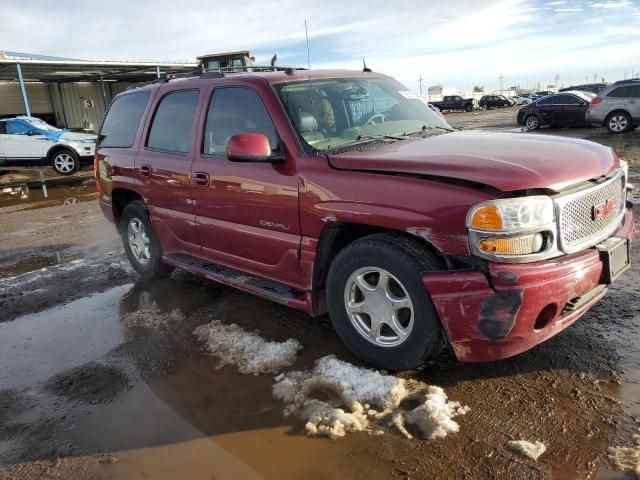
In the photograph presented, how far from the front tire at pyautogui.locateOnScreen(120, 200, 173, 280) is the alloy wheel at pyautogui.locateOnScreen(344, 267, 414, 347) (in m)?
2.57

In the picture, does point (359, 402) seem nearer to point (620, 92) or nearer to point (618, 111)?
point (618, 111)

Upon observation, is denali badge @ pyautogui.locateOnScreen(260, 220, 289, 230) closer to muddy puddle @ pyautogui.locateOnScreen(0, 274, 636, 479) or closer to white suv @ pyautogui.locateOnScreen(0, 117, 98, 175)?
muddy puddle @ pyautogui.locateOnScreen(0, 274, 636, 479)

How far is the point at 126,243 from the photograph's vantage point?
5.53m

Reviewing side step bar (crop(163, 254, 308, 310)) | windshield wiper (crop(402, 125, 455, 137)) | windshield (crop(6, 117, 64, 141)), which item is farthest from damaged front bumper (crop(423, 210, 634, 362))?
windshield (crop(6, 117, 64, 141))

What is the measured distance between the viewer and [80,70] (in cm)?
2695

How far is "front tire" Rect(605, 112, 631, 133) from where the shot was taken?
16016 millimetres

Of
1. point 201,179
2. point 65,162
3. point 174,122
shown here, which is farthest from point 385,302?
point 65,162

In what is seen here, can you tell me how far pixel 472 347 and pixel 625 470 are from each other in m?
0.85

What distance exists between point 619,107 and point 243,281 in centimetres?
1614

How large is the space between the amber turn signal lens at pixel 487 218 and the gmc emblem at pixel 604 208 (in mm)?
786

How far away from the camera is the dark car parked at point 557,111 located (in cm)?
1916

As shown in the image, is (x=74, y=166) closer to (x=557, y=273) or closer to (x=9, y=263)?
(x=9, y=263)

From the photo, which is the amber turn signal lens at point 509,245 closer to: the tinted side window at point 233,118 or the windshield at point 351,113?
the windshield at point 351,113

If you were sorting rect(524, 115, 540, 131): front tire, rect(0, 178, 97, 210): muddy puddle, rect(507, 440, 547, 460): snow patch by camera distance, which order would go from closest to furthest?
1. rect(507, 440, 547, 460): snow patch
2. rect(0, 178, 97, 210): muddy puddle
3. rect(524, 115, 540, 131): front tire
